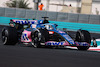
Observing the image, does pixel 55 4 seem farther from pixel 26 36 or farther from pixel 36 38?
pixel 36 38

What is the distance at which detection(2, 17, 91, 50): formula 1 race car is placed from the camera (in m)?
9.18

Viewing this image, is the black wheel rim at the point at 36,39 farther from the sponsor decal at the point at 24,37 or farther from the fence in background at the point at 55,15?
the fence in background at the point at 55,15

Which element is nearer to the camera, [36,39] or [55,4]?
[36,39]

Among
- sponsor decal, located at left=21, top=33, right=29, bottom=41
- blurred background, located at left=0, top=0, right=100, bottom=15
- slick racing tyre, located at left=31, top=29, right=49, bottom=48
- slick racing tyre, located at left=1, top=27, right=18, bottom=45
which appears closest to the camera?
slick racing tyre, located at left=31, top=29, right=49, bottom=48

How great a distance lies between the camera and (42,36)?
914 centimetres

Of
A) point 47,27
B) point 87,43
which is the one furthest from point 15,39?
point 87,43

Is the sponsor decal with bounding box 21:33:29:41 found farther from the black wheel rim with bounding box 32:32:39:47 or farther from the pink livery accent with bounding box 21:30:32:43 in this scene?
the black wheel rim with bounding box 32:32:39:47

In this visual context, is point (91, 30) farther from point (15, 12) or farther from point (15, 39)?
point (15, 39)

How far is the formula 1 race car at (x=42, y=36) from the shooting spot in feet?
30.1

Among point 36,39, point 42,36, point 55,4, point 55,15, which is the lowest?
point 36,39

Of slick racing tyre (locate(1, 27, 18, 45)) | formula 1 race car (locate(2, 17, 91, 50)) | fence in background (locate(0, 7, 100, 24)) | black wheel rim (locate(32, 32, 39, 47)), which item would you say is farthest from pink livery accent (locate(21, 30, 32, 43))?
fence in background (locate(0, 7, 100, 24))

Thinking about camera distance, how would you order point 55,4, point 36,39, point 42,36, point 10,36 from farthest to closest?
point 55,4 < point 10,36 < point 36,39 < point 42,36

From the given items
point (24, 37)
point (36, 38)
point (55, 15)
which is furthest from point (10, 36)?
point (55, 15)

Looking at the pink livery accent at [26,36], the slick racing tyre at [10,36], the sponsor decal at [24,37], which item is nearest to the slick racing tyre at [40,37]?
the pink livery accent at [26,36]
